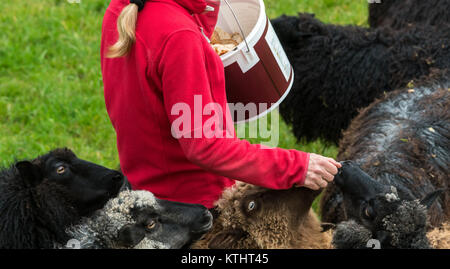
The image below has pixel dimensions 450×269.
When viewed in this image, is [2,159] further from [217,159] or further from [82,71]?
[217,159]

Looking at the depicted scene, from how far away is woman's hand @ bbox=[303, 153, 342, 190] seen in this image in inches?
98.0

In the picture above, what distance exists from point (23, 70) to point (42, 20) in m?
0.99

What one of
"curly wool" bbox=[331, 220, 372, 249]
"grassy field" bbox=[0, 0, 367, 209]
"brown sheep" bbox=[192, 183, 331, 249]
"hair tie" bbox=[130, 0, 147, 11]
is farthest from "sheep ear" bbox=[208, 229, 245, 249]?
"grassy field" bbox=[0, 0, 367, 209]

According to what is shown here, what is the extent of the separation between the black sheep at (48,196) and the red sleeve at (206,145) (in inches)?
17.2

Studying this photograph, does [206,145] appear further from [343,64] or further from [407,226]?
[343,64]

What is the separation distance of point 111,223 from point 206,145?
1.68ft

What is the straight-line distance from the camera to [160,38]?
2.32m

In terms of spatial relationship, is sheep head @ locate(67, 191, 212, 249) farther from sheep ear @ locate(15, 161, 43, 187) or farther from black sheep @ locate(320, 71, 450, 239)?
black sheep @ locate(320, 71, 450, 239)

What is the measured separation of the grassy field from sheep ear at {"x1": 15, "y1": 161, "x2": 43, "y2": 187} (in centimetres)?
240

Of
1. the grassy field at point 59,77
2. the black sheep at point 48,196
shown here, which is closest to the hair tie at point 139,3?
the black sheep at point 48,196

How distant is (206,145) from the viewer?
2.38 meters

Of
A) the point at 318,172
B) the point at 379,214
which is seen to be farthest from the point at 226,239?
Result: the point at 379,214

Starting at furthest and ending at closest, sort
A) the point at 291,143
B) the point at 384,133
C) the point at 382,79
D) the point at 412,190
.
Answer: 1. the point at 291,143
2. the point at 382,79
3. the point at 384,133
4. the point at 412,190

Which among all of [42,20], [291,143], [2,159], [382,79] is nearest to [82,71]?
[42,20]
